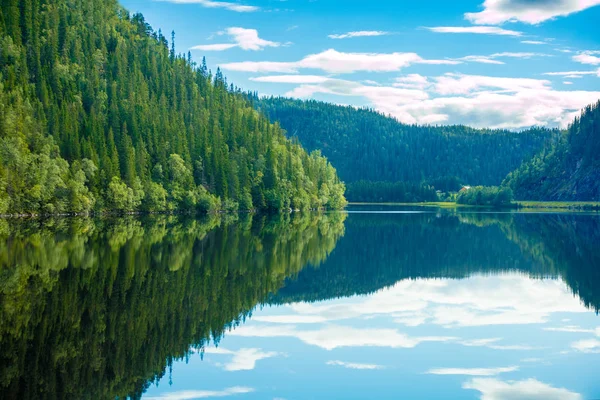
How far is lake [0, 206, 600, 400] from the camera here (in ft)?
63.7

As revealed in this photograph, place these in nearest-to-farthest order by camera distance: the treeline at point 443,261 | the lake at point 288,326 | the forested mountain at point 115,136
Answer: the lake at point 288,326 → the treeline at point 443,261 → the forested mountain at point 115,136

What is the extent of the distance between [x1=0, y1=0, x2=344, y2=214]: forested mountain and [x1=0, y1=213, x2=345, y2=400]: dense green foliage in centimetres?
4896

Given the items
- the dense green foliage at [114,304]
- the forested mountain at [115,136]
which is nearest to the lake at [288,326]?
the dense green foliage at [114,304]

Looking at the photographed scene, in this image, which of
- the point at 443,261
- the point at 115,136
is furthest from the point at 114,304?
the point at 115,136

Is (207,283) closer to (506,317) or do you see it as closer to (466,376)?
(506,317)

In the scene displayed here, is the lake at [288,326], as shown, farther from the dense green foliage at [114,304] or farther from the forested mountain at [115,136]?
the forested mountain at [115,136]

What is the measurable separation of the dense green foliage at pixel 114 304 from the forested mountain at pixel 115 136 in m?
49.0

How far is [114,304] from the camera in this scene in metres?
28.3

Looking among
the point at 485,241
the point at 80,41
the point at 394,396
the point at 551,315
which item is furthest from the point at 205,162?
the point at 394,396

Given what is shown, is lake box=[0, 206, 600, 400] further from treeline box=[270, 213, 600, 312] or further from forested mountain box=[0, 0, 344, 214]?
forested mountain box=[0, 0, 344, 214]

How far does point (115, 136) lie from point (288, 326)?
123 metres

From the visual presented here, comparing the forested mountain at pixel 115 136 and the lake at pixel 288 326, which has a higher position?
the forested mountain at pixel 115 136

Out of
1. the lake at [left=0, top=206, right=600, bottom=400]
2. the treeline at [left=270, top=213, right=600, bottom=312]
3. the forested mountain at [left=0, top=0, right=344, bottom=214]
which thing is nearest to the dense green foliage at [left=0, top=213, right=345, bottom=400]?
the lake at [left=0, top=206, right=600, bottom=400]

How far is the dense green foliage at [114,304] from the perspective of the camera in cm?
1923
